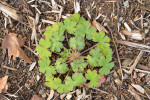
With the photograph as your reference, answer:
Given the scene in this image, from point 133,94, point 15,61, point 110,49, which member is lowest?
point 133,94

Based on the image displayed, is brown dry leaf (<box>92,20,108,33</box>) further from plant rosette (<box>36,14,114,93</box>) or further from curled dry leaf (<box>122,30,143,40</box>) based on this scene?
curled dry leaf (<box>122,30,143,40</box>)

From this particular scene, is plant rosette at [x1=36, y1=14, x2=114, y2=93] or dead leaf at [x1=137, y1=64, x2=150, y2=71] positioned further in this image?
dead leaf at [x1=137, y1=64, x2=150, y2=71]

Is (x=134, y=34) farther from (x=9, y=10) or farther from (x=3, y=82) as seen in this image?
(x=3, y=82)

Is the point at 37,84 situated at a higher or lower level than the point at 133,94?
higher

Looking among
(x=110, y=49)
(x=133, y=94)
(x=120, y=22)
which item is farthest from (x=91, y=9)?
(x=133, y=94)

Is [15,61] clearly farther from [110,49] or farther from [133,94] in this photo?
[133,94]

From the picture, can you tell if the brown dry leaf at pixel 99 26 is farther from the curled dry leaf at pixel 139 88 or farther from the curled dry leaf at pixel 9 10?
the curled dry leaf at pixel 9 10

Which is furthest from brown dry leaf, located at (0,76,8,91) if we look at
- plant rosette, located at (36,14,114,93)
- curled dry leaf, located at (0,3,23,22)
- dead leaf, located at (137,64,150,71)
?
dead leaf, located at (137,64,150,71)

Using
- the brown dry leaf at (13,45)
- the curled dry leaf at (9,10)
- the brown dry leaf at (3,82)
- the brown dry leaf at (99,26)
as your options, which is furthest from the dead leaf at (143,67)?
the brown dry leaf at (3,82)

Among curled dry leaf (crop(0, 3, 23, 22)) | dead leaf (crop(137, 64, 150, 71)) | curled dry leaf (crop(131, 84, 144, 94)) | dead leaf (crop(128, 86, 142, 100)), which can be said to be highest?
curled dry leaf (crop(0, 3, 23, 22))
